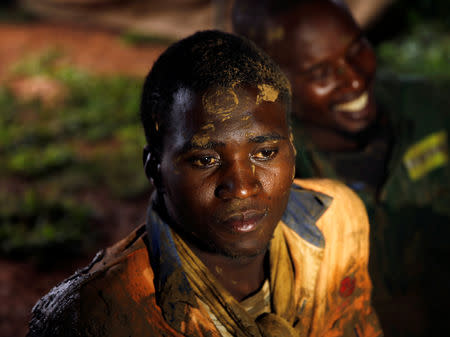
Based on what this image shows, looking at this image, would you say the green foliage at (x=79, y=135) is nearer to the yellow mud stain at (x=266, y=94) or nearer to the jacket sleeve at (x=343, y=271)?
the jacket sleeve at (x=343, y=271)

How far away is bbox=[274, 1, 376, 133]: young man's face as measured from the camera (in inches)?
103

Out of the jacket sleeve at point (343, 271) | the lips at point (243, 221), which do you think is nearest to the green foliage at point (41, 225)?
the jacket sleeve at point (343, 271)

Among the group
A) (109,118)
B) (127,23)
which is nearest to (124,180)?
(109,118)

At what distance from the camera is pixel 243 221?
153cm

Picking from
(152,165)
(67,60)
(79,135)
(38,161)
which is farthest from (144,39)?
(152,165)

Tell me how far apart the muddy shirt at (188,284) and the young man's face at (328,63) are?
849 mm

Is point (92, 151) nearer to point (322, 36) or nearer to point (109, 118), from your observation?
point (109, 118)

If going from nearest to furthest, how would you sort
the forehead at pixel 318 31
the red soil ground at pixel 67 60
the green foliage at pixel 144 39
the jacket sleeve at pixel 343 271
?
the jacket sleeve at pixel 343 271
the forehead at pixel 318 31
the red soil ground at pixel 67 60
the green foliage at pixel 144 39

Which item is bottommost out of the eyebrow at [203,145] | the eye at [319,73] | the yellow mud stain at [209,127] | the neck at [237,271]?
the neck at [237,271]

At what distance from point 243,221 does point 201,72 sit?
0.48m

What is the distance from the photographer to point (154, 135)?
162 centimetres

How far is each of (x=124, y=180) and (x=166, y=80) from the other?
3.81 metres

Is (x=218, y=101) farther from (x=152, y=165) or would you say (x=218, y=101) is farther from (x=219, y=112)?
(x=152, y=165)

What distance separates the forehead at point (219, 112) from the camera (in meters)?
1.46
